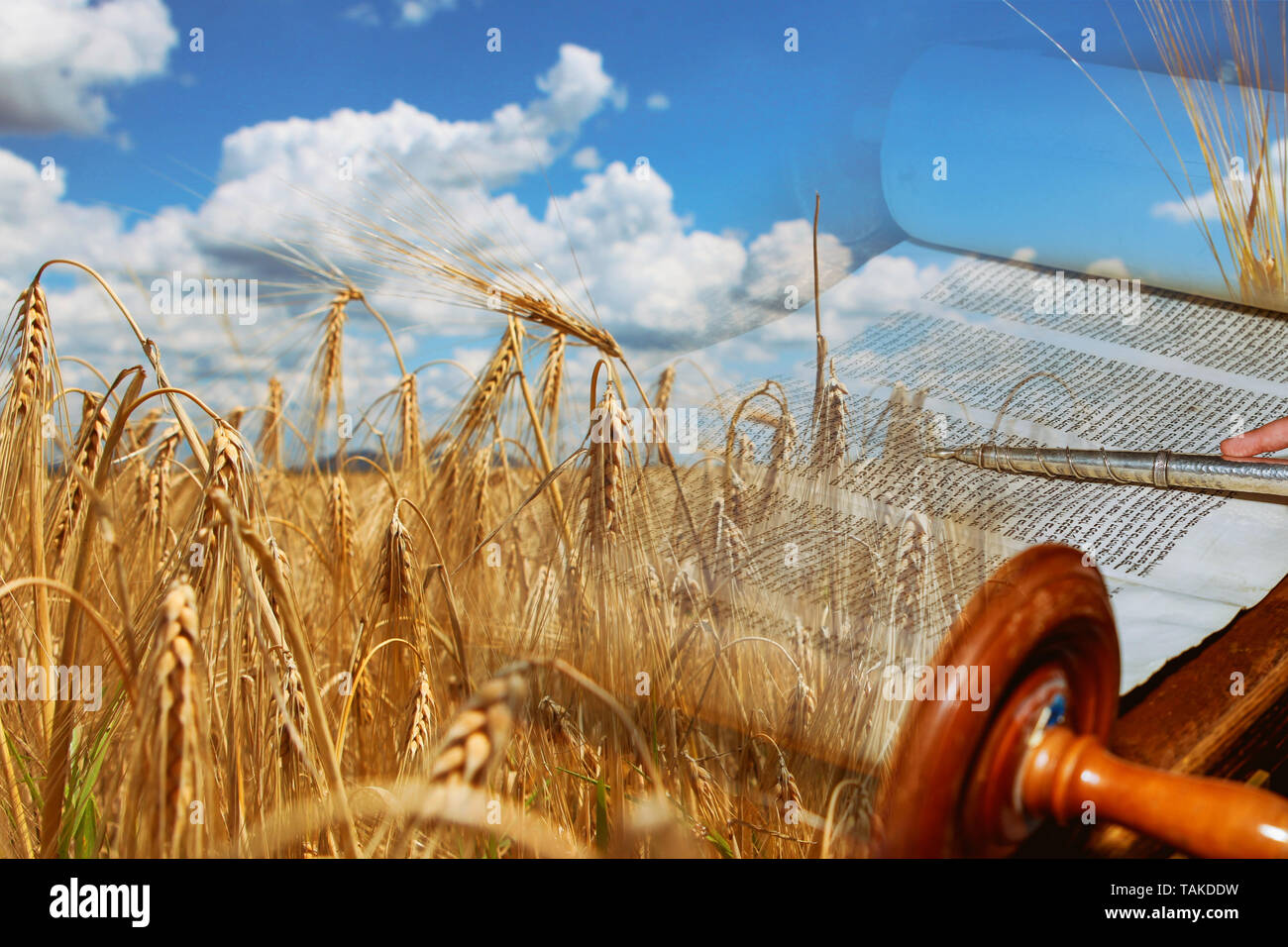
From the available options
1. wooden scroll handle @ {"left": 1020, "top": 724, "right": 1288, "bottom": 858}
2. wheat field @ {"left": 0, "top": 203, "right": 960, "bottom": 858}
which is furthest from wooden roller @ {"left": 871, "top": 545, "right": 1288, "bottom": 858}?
wheat field @ {"left": 0, "top": 203, "right": 960, "bottom": 858}

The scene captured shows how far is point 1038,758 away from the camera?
45 centimetres

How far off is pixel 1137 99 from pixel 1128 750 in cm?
64

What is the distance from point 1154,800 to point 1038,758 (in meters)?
0.06

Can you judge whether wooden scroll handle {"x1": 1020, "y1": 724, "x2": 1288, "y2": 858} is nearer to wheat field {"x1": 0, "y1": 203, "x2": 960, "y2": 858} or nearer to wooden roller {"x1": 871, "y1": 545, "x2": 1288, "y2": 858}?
wooden roller {"x1": 871, "y1": 545, "x2": 1288, "y2": 858}

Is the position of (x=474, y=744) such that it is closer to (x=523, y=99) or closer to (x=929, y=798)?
(x=929, y=798)

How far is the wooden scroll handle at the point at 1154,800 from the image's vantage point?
403 millimetres

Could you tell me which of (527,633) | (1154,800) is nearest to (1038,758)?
(1154,800)

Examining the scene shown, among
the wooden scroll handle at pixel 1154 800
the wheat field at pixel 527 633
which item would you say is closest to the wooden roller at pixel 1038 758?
the wooden scroll handle at pixel 1154 800

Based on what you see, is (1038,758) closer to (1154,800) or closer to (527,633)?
(1154,800)

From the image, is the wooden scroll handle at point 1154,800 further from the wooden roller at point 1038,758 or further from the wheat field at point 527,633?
the wheat field at point 527,633

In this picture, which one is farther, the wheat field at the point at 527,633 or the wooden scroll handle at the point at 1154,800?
the wheat field at the point at 527,633

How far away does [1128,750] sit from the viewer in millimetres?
523

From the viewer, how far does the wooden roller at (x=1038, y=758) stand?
1.24 ft

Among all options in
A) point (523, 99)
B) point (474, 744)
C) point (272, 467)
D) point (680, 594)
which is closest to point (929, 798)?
point (474, 744)
